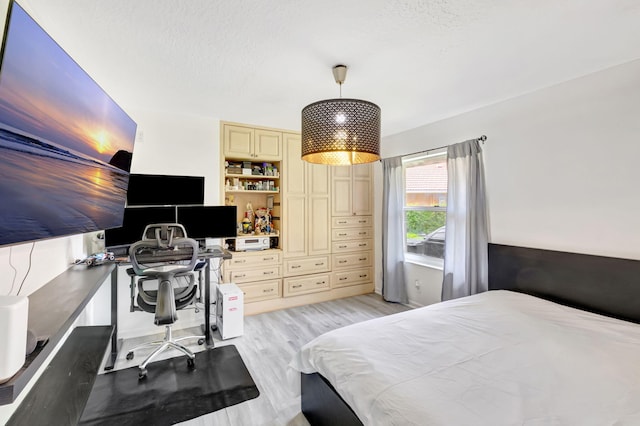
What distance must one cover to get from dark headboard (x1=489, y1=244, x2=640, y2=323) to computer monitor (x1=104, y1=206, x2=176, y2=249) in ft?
11.3

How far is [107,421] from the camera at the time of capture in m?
1.78

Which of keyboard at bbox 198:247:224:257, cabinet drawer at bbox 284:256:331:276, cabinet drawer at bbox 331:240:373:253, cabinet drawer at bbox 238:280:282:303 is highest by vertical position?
keyboard at bbox 198:247:224:257

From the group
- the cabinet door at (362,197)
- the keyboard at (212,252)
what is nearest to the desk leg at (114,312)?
the keyboard at (212,252)

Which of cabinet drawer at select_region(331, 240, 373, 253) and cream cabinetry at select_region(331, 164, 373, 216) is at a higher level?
cream cabinetry at select_region(331, 164, 373, 216)

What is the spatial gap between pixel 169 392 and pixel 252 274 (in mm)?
1630

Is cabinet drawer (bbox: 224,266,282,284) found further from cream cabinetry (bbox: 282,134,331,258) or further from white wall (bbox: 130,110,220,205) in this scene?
white wall (bbox: 130,110,220,205)

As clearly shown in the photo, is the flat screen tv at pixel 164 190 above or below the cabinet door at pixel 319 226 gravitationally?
above

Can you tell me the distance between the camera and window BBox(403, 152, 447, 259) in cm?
359

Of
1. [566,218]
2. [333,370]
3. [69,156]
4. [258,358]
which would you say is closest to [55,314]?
[69,156]

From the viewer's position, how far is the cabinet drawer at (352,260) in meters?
4.22

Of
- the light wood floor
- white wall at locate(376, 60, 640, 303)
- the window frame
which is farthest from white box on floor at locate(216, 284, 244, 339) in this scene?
white wall at locate(376, 60, 640, 303)

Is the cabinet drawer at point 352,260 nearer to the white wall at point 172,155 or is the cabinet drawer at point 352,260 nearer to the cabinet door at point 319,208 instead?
the cabinet door at point 319,208

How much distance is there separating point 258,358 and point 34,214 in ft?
6.83

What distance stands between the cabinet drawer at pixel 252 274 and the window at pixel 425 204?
6.26ft
